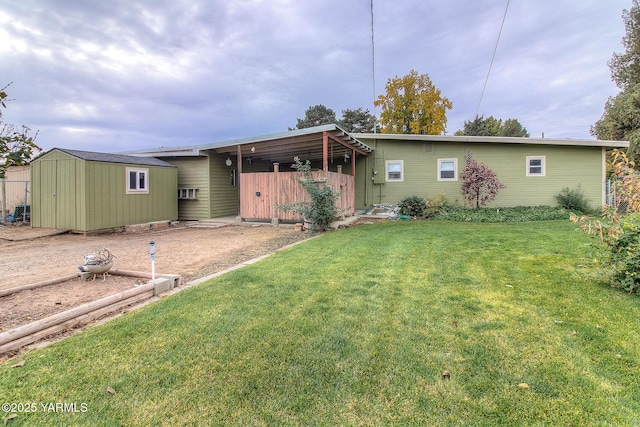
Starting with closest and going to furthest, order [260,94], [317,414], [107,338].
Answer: [317,414] < [107,338] < [260,94]

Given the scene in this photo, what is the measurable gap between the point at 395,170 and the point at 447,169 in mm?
2149

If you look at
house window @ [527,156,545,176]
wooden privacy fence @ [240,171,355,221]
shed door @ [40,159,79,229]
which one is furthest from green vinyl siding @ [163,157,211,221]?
house window @ [527,156,545,176]

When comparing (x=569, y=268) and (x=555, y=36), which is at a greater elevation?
(x=555, y=36)

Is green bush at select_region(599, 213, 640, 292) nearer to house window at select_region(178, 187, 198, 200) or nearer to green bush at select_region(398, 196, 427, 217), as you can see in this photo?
green bush at select_region(398, 196, 427, 217)

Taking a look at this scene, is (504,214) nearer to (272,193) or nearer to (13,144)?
(272,193)

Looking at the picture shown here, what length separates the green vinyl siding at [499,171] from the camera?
12359mm

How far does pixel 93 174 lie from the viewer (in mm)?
8758

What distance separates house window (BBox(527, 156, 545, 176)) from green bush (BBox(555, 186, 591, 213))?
111 centimetres

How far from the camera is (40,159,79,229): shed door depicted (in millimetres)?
8820

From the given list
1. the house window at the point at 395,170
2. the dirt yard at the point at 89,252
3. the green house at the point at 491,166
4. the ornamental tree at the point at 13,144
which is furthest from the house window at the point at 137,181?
the house window at the point at 395,170

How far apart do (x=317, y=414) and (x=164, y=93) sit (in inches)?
631

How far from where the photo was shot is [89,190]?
8.69 m

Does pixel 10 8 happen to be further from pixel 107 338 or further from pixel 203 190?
pixel 107 338

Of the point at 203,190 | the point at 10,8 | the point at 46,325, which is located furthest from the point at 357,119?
the point at 46,325
